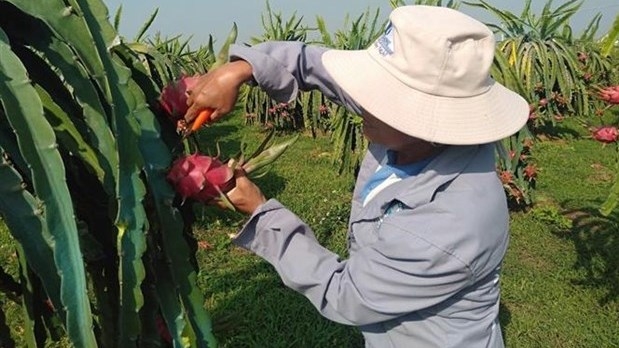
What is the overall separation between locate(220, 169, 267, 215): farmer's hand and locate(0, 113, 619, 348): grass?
27.8 inches

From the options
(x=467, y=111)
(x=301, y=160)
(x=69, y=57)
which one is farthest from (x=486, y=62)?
(x=301, y=160)

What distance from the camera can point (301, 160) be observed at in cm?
625

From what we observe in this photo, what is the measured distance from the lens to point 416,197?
3.97 feet

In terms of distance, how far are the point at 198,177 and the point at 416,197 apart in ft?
1.33

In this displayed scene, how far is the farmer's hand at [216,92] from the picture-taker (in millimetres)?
1123

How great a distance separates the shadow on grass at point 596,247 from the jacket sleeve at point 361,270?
2420mm

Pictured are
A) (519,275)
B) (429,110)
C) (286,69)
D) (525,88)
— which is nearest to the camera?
(429,110)

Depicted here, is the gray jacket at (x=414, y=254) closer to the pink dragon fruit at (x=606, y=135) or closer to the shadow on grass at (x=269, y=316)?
the shadow on grass at (x=269, y=316)

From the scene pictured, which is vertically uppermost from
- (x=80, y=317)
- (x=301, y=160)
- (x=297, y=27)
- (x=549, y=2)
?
(x=80, y=317)

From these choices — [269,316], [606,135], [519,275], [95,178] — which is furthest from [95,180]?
[519,275]

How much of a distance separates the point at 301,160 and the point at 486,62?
5125 millimetres

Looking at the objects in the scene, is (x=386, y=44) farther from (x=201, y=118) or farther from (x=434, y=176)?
(x=201, y=118)

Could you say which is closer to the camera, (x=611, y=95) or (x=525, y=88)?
(x=611, y=95)

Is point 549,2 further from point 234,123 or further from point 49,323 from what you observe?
point 49,323
